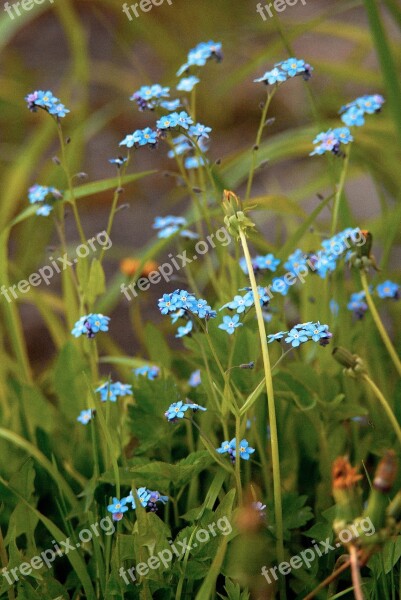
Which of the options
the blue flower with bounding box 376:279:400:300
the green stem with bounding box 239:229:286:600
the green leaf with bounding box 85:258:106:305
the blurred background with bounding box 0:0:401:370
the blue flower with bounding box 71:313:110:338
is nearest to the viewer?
the green stem with bounding box 239:229:286:600

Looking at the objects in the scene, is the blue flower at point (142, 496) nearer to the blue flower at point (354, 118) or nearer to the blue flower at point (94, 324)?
the blue flower at point (94, 324)

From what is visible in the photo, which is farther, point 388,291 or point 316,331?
point 388,291

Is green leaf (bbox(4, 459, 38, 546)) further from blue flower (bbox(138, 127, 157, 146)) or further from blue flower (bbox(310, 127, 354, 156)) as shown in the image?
blue flower (bbox(310, 127, 354, 156))

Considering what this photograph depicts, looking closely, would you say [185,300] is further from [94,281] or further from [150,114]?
[150,114]

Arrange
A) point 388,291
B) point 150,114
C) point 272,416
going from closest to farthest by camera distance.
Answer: point 272,416 < point 388,291 < point 150,114

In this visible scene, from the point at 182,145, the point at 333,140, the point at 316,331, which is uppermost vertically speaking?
the point at 182,145

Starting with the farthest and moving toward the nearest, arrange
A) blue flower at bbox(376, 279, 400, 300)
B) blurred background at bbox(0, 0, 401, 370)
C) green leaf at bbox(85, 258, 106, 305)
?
blurred background at bbox(0, 0, 401, 370), blue flower at bbox(376, 279, 400, 300), green leaf at bbox(85, 258, 106, 305)

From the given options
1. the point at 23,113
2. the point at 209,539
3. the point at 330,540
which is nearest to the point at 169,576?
the point at 209,539

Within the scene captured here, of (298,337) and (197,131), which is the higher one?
(197,131)

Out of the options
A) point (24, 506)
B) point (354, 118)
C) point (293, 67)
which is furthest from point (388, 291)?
point (24, 506)

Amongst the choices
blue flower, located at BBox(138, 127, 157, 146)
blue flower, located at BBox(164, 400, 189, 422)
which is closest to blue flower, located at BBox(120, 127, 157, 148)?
blue flower, located at BBox(138, 127, 157, 146)
